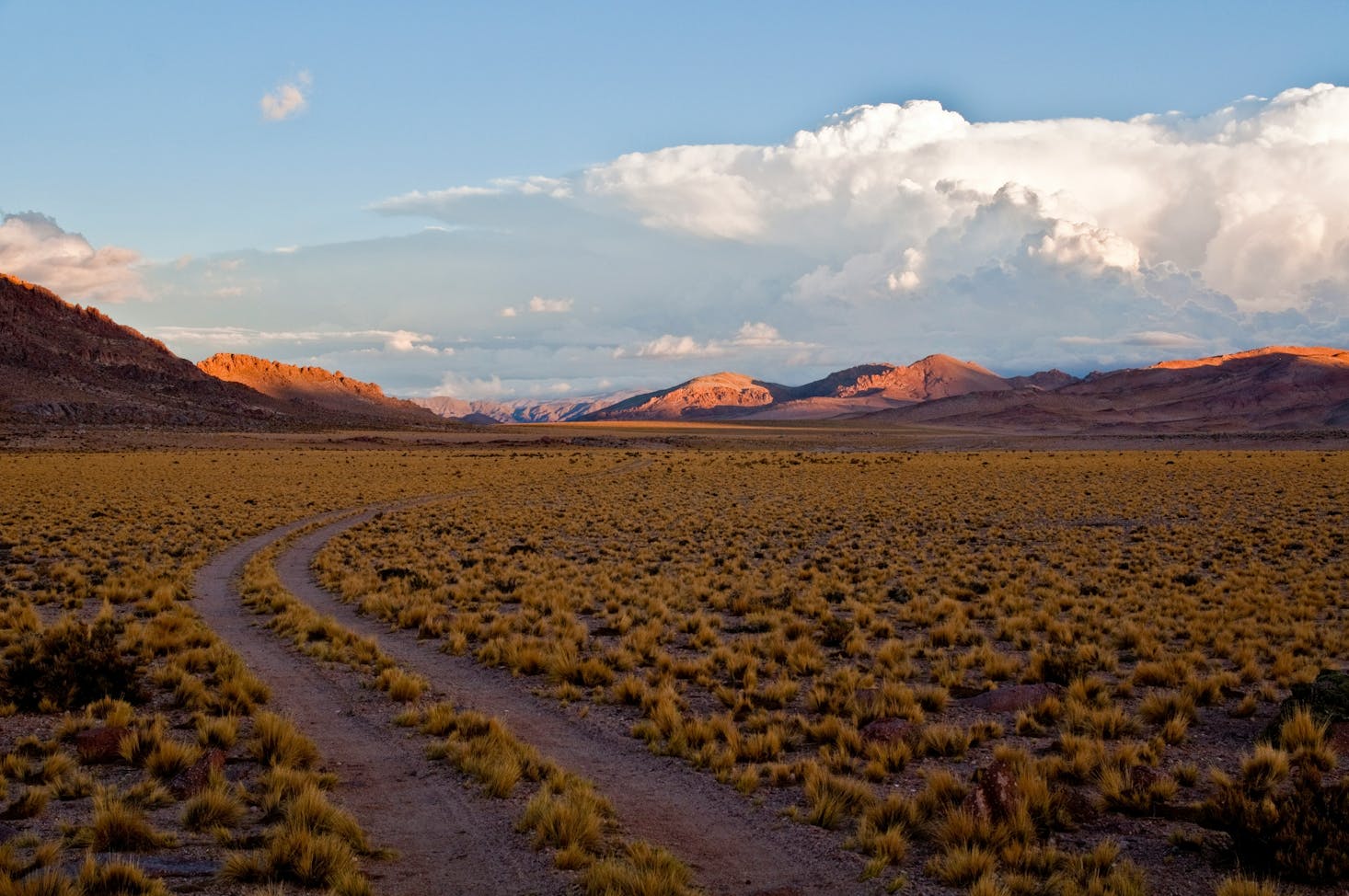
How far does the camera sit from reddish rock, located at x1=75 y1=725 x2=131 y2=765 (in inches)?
319

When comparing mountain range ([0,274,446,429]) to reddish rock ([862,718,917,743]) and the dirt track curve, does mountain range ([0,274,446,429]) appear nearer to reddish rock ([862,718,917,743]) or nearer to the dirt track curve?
the dirt track curve

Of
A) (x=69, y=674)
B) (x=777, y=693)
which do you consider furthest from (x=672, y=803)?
(x=69, y=674)

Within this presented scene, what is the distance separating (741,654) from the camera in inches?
476

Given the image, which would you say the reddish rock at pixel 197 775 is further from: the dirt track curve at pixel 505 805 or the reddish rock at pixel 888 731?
the reddish rock at pixel 888 731

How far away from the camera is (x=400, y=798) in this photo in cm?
738

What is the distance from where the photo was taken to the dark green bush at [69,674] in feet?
31.4

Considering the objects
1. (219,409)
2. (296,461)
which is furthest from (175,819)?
(219,409)

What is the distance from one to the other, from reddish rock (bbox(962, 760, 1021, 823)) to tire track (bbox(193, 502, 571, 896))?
3.09 m

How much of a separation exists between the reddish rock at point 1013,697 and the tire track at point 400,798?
5653mm

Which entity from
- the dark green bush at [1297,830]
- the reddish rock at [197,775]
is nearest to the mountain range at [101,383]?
the reddish rock at [197,775]

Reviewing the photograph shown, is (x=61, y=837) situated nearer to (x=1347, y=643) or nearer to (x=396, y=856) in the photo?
(x=396, y=856)

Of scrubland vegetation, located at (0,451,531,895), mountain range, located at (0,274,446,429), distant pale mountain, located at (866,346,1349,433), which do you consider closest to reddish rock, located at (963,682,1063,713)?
scrubland vegetation, located at (0,451,531,895)

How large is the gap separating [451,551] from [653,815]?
56.5 ft

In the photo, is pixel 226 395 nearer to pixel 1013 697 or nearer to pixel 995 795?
pixel 1013 697
